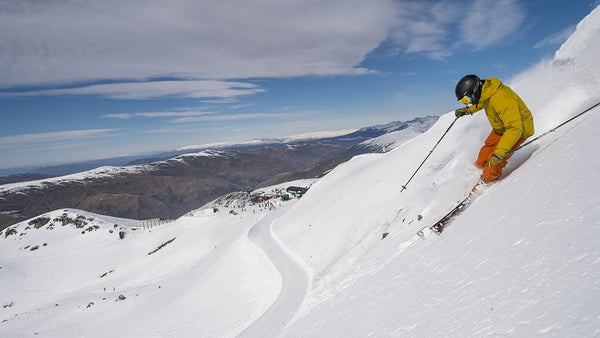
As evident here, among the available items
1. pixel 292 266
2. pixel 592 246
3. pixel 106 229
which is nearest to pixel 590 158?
pixel 592 246

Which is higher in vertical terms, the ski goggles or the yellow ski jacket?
the ski goggles

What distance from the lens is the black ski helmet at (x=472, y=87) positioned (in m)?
9.05

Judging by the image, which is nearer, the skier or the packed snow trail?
the skier

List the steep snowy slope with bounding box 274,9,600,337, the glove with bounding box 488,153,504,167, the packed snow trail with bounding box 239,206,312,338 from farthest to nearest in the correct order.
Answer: the packed snow trail with bounding box 239,206,312,338, the glove with bounding box 488,153,504,167, the steep snowy slope with bounding box 274,9,600,337

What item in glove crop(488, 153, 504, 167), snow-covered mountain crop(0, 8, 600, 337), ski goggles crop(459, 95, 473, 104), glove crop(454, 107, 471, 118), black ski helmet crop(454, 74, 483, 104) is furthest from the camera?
glove crop(454, 107, 471, 118)

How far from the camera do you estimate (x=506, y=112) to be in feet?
27.9

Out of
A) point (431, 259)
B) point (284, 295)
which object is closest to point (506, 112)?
point (431, 259)

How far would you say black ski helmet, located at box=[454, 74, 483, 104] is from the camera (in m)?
9.05

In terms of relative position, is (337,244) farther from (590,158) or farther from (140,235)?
(140,235)

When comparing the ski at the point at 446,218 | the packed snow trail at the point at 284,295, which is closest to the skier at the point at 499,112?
the ski at the point at 446,218

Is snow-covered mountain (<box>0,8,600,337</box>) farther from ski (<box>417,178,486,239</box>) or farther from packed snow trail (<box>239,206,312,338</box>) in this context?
ski (<box>417,178,486,239</box>)

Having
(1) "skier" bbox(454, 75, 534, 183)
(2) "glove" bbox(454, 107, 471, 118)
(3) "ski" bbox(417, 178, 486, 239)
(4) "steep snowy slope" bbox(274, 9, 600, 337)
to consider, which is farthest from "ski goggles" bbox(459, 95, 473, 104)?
(3) "ski" bbox(417, 178, 486, 239)

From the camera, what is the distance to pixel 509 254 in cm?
439

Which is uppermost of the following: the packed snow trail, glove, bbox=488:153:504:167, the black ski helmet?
the black ski helmet
